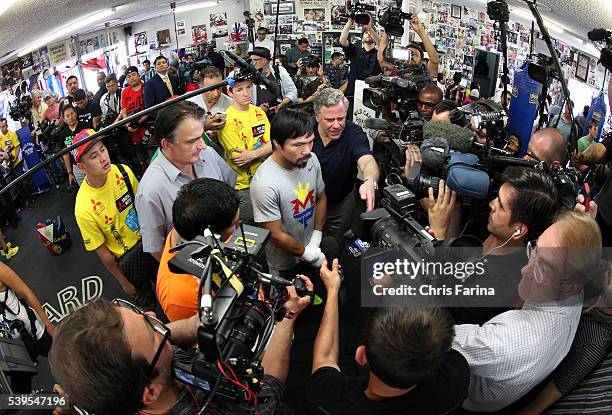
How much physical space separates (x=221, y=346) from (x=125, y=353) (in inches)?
8.8

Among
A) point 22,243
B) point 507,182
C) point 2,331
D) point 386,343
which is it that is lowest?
point 22,243

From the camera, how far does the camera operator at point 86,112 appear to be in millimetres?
4834

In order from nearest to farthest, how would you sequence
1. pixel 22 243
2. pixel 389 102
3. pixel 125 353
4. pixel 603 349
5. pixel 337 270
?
1. pixel 125 353
2. pixel 603 349
3. pixel 337 270
4. pixel 389 102
5. pixel 22 243

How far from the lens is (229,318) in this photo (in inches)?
41.5

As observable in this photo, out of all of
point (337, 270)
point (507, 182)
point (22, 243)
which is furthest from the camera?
point (22, 243)

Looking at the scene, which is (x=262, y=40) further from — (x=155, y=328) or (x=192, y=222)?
(x=155, y=328)

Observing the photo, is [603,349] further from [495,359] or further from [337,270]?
[337,270]

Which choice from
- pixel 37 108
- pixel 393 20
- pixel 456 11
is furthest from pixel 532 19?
pixel 37 108

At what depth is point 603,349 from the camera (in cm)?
139

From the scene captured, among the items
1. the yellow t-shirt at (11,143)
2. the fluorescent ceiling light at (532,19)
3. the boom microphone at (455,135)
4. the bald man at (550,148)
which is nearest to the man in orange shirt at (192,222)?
the boom microphone at (455,135)

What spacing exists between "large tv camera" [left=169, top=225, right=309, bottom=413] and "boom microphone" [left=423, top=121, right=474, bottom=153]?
4.25 feet

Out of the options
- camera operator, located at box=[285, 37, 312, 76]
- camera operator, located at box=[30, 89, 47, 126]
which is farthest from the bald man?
camera operator, located at box=[30, 89, 47, 126]

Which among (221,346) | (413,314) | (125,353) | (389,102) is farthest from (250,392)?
(389,102)

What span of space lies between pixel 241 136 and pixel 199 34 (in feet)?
21.9
